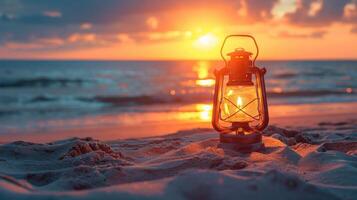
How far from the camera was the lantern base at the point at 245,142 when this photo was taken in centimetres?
327

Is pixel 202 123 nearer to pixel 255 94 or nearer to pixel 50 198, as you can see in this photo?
pixel 255 94

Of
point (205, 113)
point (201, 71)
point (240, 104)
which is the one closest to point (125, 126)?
point (205, 113)

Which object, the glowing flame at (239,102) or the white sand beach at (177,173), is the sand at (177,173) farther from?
the glowing flame at (239,102)

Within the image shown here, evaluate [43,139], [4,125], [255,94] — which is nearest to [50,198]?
[255,94]

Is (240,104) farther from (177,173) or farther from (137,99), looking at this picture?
(137,99)

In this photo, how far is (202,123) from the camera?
8430 mm

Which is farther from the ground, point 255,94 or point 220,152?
point 255,94

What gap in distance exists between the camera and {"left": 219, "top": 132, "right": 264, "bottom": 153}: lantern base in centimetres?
327

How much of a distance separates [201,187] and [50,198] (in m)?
0.66

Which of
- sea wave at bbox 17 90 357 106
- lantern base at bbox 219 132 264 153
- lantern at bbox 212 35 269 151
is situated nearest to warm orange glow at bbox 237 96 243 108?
lantern at bbox 212 35 269 151

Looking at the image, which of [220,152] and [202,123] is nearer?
[220,152]

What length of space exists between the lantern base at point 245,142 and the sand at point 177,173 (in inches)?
2.1

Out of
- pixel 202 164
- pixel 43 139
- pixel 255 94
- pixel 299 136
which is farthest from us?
pixel 43 139

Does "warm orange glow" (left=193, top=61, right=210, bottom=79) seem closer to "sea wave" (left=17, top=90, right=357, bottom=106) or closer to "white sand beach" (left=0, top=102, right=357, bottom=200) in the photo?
"sea wave" (left=17, top=90, right=357, bottom=106)
